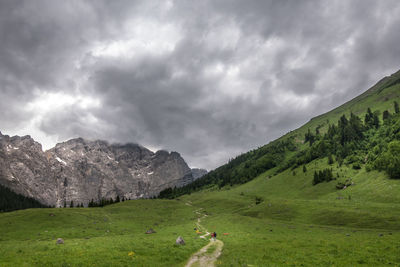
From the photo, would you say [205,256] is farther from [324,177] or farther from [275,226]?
[324,177]

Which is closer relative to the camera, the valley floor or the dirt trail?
the valley floor

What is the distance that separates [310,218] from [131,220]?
2434 inches

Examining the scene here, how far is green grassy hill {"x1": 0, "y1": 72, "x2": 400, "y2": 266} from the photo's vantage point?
2534 cm

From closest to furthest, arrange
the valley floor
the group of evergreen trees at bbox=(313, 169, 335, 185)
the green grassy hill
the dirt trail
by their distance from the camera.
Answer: the valley floor, the green grassy hill, the dirt trail, the group of evergreen trees at bbox=(313, 169, 335, 185)

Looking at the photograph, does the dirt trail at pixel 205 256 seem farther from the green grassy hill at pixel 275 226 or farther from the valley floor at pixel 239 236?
the green grassy hill at pixel 275 226

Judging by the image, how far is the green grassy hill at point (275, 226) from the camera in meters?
25.3

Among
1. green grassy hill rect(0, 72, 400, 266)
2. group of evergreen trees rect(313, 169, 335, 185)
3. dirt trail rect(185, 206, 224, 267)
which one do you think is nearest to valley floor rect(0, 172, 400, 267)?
Result: green grassy hill rect(0, 72, 400, 266)

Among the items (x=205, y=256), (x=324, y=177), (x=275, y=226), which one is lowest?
(x=275, y=226)

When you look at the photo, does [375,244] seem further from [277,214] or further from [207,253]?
[277,214]

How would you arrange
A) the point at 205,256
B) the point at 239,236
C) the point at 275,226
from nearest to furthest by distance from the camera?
the point at 205,256
the point at 239,236
the point at 275,226

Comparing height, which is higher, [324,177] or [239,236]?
[324,177]

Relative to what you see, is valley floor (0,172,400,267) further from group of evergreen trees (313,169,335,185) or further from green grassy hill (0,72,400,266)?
group of evergreen trees (313,169,335,185)

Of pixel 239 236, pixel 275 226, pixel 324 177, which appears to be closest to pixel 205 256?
pixel 239 236

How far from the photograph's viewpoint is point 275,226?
59.3m
